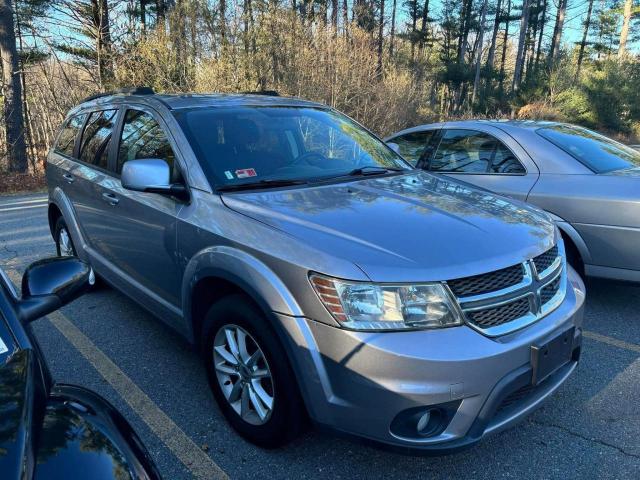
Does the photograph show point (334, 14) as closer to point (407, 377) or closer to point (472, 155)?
point (472, 155)

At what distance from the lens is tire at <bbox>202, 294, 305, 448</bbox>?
2.29 m

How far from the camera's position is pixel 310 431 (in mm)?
2568

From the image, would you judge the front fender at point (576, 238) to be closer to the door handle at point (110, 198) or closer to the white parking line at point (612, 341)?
the white parking line at point (612, 341)

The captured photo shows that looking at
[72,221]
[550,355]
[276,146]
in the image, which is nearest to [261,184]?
[276,146]

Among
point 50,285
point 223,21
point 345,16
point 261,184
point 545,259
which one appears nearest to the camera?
point 50,285

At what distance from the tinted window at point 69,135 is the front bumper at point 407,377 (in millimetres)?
3463

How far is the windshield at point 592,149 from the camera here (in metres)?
4.40

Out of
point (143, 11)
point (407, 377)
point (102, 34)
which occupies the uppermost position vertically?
Answer: point (143, 11)

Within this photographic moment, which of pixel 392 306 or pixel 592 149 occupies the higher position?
pixel 592 149

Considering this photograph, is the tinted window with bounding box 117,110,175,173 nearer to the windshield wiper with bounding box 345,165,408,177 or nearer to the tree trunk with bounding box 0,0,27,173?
the windshield wiper with bounding box 345,165,408,177

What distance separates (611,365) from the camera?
3.42m

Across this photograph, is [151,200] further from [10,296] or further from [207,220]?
[10,296]

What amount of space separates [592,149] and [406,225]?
124 inches

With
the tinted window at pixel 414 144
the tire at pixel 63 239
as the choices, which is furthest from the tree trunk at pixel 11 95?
the tinted window at pixel 414 144
